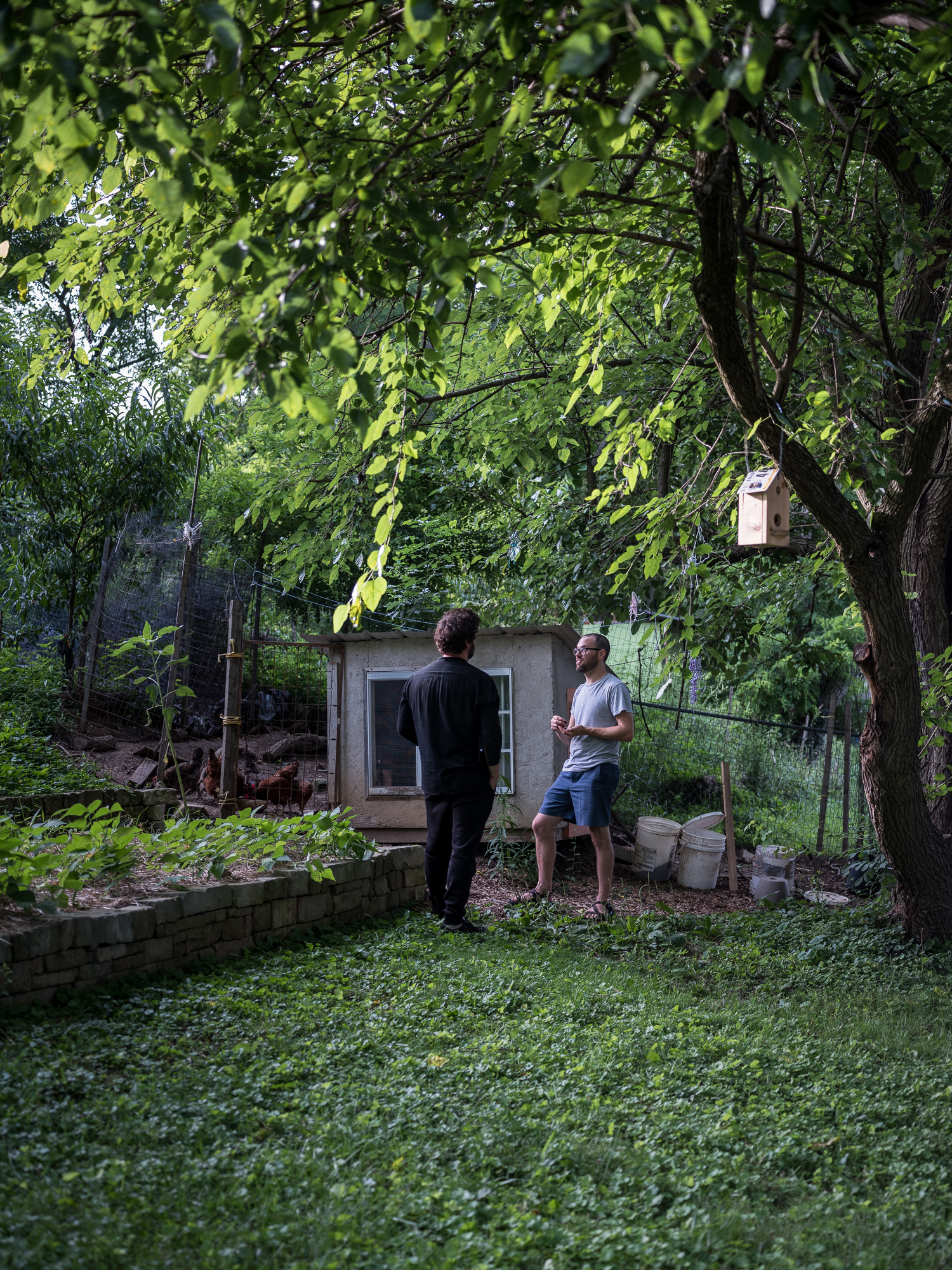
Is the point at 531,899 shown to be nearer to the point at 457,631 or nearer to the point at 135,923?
the point at 457,631

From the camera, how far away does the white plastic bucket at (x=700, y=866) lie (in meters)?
8.34

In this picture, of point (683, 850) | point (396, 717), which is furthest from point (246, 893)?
point (683, 850)

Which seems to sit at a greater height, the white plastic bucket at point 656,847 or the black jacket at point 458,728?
the black jacket at point 458,728

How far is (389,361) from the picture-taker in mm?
4273

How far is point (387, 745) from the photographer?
8531 mm

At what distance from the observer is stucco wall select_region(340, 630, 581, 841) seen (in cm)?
820

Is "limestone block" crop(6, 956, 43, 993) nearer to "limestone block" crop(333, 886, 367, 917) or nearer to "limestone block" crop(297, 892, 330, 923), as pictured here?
"limestone block" crop(297, 892, 330, 923)

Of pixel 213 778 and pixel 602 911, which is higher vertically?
pixel 213 778

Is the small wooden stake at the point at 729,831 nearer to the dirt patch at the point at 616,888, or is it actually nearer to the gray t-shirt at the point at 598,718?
the dirt patch at the point at 616,888

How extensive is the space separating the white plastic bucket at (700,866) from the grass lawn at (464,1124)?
3625 mm

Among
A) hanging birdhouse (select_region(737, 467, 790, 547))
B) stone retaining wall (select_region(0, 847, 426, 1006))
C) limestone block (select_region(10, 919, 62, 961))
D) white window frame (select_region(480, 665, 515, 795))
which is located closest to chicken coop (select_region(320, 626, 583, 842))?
white window frame (select_region(480, 665, 515, 795))

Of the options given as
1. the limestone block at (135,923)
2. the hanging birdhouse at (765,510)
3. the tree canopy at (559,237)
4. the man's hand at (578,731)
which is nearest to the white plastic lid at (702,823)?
the tree canopy at (559,237)

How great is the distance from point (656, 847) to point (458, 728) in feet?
11.4

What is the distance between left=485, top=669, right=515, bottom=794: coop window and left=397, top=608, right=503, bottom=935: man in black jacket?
2354 millimetres
